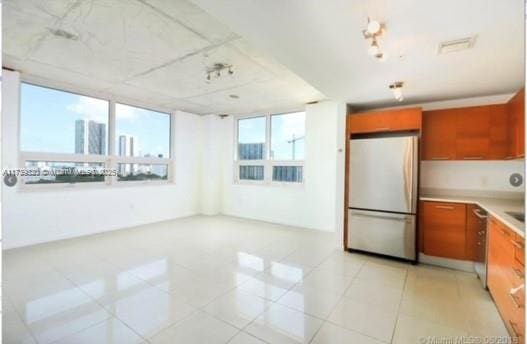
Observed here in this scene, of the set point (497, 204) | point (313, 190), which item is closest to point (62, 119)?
point (313, 190)

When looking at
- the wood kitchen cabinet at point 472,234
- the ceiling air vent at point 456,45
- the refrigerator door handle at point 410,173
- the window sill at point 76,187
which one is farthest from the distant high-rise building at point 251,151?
the ceiling air vent at point 456,45

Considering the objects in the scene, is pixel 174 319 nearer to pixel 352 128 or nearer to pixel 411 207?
pixel 411 207

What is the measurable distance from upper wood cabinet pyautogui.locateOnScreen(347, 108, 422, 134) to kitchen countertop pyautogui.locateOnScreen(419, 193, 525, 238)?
98cm

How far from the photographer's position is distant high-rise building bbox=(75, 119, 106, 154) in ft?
15.2

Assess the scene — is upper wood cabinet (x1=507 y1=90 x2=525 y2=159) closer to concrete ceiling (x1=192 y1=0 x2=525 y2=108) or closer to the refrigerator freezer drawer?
concrete ceiling (x1=192 y1=0 x2=525 y2=108)

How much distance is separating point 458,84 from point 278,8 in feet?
8.31

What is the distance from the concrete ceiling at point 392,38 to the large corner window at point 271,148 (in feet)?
8.19

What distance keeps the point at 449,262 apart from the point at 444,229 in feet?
1.38

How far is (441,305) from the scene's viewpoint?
2568mm

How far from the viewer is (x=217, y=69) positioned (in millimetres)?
3555

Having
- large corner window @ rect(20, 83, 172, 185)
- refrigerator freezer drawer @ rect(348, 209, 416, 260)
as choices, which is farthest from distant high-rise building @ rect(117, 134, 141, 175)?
refrigerator freezer drawer @ rect(348, 209, 416, 260)

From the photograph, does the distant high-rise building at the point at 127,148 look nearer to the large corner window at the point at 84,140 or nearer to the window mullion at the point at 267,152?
the large corner window at the point at 84,140

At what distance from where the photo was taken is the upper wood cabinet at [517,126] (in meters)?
2.67

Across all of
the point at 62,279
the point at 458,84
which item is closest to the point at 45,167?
the point at 62,279
